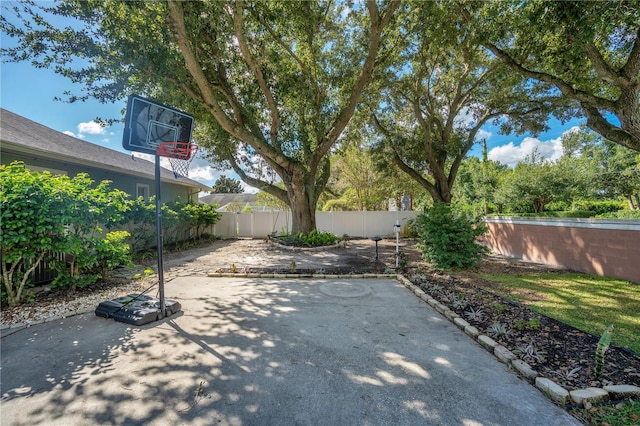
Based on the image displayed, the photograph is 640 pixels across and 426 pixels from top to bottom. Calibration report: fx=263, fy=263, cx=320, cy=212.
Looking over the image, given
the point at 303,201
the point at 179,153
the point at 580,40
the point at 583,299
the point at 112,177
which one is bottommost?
the point at 583,299

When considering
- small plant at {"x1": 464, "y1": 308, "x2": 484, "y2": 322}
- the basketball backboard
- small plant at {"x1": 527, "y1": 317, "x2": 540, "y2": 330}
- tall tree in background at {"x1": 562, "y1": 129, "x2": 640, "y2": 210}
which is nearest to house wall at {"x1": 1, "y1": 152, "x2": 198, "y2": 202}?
the basketball backboard

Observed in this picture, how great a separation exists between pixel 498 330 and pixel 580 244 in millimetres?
5665

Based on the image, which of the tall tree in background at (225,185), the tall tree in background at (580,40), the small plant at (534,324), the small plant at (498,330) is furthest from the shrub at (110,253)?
the tall tree in background at (225,185)

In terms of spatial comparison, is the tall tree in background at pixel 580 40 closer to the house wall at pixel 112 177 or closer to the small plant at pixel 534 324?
the small plant at pixel 534 324

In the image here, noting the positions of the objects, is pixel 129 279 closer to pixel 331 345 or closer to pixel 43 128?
pixel 331 345

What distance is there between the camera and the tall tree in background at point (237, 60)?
572 centimetres

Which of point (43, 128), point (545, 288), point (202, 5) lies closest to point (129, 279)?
point (202, 5)

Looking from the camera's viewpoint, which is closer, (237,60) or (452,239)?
(452,239)

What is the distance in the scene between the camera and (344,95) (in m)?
9.55

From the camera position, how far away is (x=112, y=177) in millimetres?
9336

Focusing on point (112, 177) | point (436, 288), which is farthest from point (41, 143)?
point (436, 288)

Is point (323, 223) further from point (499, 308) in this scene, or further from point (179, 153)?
point (499, 308)

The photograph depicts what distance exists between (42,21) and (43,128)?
4169 millimetres

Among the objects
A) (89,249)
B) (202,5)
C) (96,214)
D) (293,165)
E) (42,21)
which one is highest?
(202,5)
